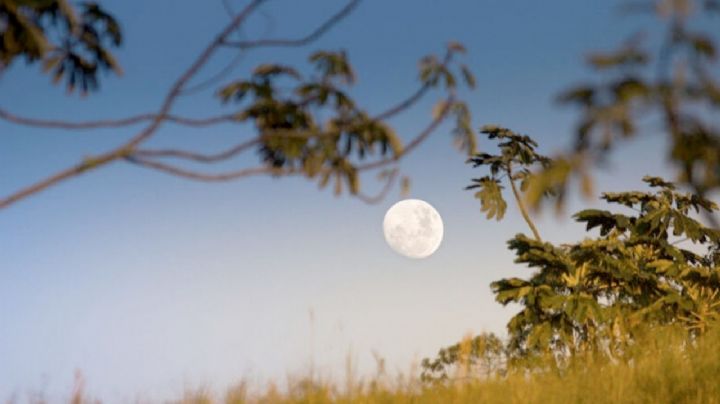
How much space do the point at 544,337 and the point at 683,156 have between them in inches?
221

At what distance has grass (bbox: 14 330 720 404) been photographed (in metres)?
4.62

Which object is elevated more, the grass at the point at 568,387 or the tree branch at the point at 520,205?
the tree branch at the point at 520,205

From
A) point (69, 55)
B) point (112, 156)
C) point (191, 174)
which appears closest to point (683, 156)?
point (191, 174)

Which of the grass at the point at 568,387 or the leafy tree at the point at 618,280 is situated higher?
the leafy tree at the point at 618,280

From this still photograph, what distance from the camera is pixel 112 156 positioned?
357cm

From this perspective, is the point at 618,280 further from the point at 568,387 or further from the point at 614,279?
the point at 568,387

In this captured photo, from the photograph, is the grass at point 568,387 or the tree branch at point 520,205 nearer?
the grass at point 568,387

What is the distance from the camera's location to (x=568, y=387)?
505 cm

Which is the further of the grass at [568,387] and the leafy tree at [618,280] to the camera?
the leafy tree at [618,280]

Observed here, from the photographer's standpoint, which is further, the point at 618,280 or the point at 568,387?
the point at 618,280

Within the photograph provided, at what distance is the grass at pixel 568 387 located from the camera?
462 centimetres

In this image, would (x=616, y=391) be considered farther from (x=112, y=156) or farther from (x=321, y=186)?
(x=112, y=156)

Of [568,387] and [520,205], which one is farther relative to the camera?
[520,205]

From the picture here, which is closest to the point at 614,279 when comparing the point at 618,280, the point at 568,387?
the point at 618,280
